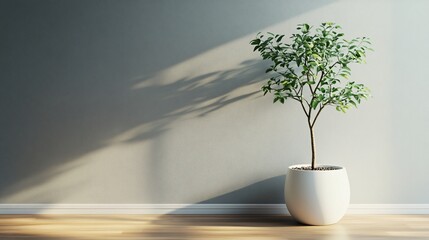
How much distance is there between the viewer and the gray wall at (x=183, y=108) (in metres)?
2.70

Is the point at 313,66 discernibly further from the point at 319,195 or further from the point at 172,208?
the point at 172,208

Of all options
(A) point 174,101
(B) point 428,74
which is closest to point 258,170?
(A) point 174,101

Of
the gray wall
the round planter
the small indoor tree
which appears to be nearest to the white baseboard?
the gray wall

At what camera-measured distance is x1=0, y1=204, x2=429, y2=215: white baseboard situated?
106 inches

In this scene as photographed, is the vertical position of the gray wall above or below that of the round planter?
above

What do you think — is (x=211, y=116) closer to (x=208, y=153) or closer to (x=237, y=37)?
(x=208, y=153)

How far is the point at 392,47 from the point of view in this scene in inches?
106

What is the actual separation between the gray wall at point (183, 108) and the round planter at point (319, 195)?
0.34 meters

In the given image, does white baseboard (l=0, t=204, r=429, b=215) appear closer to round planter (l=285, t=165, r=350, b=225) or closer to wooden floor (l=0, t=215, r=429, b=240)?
wooden floor (l=0, t=215, r=429, b=240)

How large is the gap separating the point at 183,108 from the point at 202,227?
749 millimetres

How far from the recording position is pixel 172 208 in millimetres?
2742

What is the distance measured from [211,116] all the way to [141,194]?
2.14 ft

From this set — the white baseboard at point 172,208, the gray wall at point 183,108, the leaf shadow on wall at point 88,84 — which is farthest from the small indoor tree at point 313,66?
the white baseboard at point 172,208

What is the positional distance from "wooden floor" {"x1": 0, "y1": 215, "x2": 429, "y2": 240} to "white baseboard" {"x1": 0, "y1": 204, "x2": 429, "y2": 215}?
0.06m
